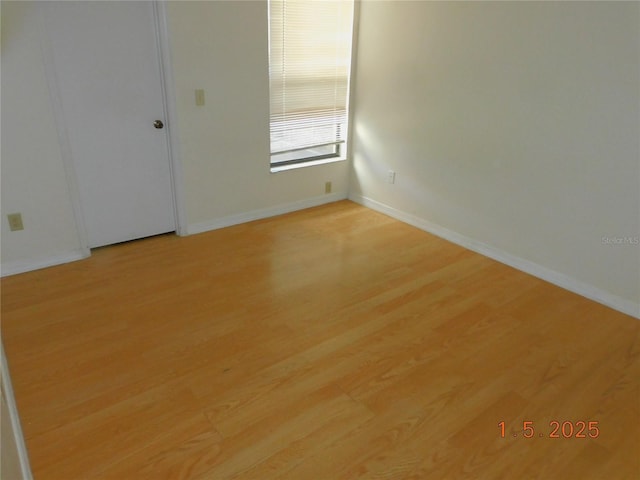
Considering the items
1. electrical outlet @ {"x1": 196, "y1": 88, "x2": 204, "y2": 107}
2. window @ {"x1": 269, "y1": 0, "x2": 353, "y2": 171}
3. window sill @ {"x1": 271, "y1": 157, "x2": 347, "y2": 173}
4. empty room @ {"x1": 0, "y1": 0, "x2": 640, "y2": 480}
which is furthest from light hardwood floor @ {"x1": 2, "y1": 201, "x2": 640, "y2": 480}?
window @ {"x1": 269, "y1": 0, "x2": 353, "y2": 171}

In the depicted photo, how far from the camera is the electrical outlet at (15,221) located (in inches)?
118

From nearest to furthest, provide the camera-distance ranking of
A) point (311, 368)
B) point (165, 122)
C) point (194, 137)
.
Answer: point (311, 368) → point (165, 122) → point (194, 137)

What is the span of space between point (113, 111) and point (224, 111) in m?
0.81

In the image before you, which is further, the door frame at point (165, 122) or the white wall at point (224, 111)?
the white wall at point (224, 111)

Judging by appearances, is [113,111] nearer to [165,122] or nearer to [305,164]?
[165,122]

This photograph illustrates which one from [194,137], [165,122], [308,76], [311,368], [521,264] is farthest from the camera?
[308,76]

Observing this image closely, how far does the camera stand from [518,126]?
10.3ft

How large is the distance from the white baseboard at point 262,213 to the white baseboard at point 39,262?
32.2 inches

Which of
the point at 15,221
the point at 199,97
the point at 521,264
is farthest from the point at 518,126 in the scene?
the point at 15,221

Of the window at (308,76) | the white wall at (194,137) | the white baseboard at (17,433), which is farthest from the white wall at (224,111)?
the white baseboard at (17,433)

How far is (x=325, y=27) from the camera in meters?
3.92

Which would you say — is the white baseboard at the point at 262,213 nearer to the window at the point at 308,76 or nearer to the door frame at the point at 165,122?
the door frame at the point at 165,122

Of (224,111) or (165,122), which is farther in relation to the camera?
(224,111)

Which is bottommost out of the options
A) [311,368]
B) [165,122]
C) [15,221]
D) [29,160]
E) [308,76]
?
[311,368]
